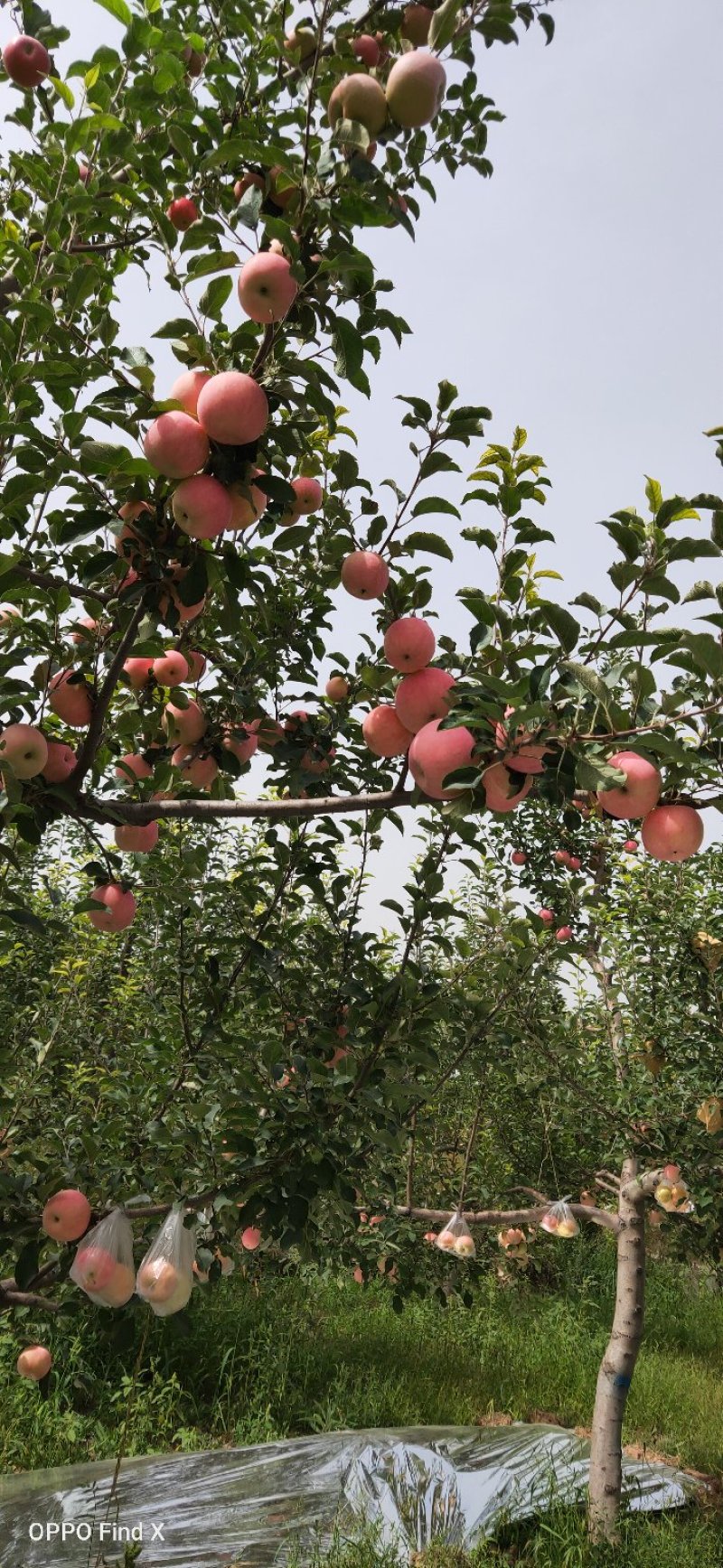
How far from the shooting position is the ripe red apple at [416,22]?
1638 mm

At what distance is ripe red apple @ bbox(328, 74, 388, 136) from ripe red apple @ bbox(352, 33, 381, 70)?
40cm

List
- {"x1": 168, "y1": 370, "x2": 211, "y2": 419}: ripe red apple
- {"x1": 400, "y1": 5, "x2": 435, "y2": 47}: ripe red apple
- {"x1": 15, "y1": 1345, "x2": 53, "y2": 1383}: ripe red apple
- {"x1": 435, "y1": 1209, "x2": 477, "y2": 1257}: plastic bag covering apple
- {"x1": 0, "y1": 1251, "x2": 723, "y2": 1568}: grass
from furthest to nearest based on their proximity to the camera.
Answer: {"x1": 435, "y1": 1209, "x2": 477, "y2": 1257}: plastic bag covering apple < {"x1": 0, "y1": 1251, "x2": 723, "y2": 1568}: grass < {"x1": 15, "y1": 1345, "x2": 53, "y2": 1383}: ripe red apple < {"x1": 400, "y1": 5, "x2": 435, "y2": 47}: ripe red apple < {"x1": 168, "y1": 370, "x2": 211, "y2": 419}: ripe red apple

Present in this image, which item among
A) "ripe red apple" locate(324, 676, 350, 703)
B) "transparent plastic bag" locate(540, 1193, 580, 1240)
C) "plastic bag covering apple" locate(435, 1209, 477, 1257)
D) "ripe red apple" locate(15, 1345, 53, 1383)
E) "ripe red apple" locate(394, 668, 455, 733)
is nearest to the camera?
"ripe red apple" locate(394, 668, 455, 733)

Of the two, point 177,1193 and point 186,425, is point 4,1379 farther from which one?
point 186,425

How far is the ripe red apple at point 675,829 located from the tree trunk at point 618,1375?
363 cm

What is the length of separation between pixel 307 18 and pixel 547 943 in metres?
2.91

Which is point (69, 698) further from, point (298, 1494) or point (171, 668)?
point (298, 1494)

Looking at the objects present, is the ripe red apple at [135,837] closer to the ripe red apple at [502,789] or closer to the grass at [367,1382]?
the ripe red apple at [502,789]

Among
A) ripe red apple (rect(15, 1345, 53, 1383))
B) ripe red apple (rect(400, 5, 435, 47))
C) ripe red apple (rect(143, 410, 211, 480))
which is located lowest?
ripe red apple (rect(15, 1345, 53, 1383))

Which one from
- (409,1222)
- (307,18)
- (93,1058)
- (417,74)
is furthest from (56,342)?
(409,1222)

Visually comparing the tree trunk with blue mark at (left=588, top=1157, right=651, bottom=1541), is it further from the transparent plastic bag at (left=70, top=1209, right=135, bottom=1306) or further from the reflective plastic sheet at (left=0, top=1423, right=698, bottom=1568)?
the transparent plastic bag at (left=70, top=1209, right=135, bottom=1306)

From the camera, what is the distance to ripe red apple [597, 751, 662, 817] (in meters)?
1.28

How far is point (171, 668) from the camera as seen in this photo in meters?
2.02

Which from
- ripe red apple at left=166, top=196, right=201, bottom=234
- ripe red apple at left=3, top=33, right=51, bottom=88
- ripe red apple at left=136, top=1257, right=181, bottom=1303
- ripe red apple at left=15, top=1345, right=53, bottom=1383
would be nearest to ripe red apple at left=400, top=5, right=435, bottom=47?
ripe red apple at left=166, top=196, right=201, bottom=234
